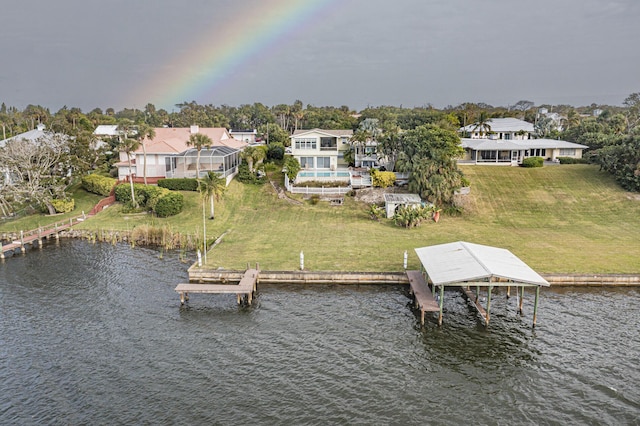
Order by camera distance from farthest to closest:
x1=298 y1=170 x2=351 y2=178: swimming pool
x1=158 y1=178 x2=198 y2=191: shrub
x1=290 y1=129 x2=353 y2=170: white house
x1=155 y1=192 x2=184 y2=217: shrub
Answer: x1=290 y1=129 x2=353 y2=170: white house, x1=298 y1=170 x2=351 y2=178: swimming pool, x1=158 y1=178 x2=198 y2=191: shrub, x1=155 y1=192 x2=184 y2=217: shrub

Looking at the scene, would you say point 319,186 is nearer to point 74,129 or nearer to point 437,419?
point 74,129

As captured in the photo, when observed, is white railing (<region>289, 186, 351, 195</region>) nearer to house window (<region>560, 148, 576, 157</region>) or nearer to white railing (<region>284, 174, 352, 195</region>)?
white railing (<region>284, 174, 352, 195</region>)

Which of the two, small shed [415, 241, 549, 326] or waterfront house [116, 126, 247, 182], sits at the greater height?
waterfront house [116, 126, 247, 182]

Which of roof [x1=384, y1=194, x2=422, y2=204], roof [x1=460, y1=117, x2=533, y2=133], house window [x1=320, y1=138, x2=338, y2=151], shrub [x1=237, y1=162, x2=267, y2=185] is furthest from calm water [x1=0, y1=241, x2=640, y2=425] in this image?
roof [x1=460, y1=117, x2=533, y2=133]

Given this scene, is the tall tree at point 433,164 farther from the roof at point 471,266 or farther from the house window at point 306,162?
the roof at point 471,266

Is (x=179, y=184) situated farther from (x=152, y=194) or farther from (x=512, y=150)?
(x=512, y=150)

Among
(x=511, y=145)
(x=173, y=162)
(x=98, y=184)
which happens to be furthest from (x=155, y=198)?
(x=511, y=145)

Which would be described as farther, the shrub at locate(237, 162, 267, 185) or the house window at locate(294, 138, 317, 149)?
the house window at locate(294, 138, 317, 149)

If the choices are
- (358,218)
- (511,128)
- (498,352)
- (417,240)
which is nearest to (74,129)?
(358,218)
